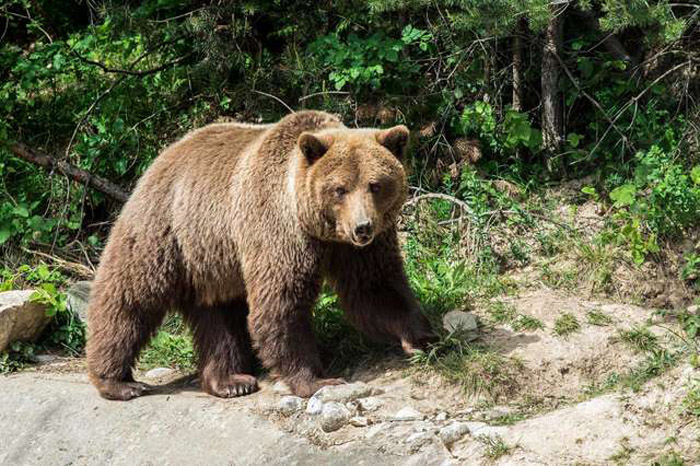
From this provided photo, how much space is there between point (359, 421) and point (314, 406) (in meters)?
0.35

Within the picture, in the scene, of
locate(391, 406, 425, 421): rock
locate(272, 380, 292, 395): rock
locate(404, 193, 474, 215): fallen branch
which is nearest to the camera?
locate(391, 406, 425, 421): rock

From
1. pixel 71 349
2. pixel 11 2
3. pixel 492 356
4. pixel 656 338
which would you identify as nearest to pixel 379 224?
pixel 492 356

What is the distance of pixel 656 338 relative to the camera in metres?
6.05

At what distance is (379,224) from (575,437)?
1.80 meters

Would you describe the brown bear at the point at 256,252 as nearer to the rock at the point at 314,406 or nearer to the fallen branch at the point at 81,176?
the rock at the point at 314,406

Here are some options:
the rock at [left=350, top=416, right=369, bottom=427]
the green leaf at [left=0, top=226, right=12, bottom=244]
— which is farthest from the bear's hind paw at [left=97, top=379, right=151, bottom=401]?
the green leaf at [left=0, top=226, right=12, bottom=244]

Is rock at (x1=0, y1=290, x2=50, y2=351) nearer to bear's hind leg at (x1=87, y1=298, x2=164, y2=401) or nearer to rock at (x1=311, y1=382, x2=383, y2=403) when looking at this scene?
bear's hind leg at (x1=87, y1=298, x2=164, y2=401)

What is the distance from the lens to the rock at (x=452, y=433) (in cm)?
512

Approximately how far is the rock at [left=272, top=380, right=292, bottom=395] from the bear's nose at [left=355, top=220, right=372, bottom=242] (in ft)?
3.72

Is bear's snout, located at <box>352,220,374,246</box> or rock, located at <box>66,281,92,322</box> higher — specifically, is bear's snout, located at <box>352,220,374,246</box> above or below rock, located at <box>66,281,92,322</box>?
above

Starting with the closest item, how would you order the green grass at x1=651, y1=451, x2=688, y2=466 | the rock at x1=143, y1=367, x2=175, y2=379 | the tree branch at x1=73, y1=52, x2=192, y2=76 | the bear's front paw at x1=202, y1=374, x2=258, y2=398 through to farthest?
the green grass at x1=651, y1=451, x2=688, y2=466 → the bear's front paw at x1=202, y1=374, x2=258, y2=398 → the rock at x1=143, y1=367, x2=175, y2=379 → the tree branch at x1=73, y1=52, x2=192, y2=76

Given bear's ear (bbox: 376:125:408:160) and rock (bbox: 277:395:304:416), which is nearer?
rock (bbox: 277:395:304:416)

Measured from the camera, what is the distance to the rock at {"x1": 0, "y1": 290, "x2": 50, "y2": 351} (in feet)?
24.8

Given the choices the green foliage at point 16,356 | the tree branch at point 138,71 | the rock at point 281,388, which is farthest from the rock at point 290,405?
the tree branch at point 138,71
